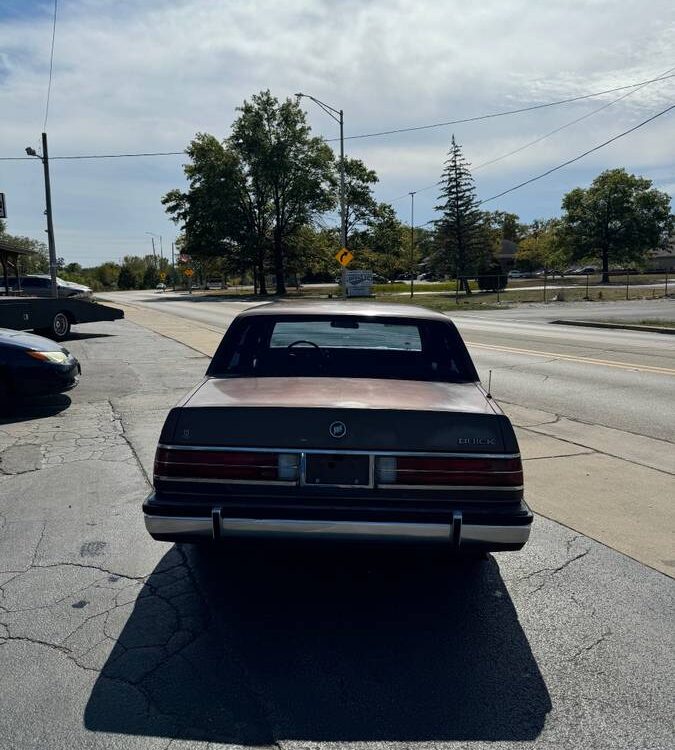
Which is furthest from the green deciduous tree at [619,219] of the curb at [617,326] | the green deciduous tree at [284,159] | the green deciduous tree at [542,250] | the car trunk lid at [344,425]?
the car trunk lid at [344,425]

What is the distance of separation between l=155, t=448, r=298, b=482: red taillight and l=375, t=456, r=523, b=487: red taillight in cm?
44

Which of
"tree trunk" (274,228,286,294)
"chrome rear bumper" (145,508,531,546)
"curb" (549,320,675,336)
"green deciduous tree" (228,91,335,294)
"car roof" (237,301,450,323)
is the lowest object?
"curb" (549,320,675,336)

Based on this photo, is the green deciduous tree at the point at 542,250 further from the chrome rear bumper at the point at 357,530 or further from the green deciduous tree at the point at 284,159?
the chrome rear bumper at the point at 357,530

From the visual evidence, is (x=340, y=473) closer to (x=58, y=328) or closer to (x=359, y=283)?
(x=58, y=328)

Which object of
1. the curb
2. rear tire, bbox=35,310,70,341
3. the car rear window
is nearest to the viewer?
the car rear window

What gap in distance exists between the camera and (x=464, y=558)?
379 cm

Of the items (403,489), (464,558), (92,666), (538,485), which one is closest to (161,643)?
(92,666)

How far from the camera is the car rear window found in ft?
13.3

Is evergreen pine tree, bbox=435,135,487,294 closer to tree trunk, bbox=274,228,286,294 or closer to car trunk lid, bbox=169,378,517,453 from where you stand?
tree trunk, bbox=274,228,286,294

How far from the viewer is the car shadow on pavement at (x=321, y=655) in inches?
98.4

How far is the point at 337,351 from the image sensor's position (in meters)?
4.52

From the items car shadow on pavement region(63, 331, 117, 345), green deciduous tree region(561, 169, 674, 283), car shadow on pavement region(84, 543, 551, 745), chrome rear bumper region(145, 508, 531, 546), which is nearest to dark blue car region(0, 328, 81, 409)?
car shadow on pavement region(84, 543, 551, 745)

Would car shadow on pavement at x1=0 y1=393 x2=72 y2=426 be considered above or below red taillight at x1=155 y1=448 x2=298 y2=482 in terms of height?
below

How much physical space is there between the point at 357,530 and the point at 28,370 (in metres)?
6.55
